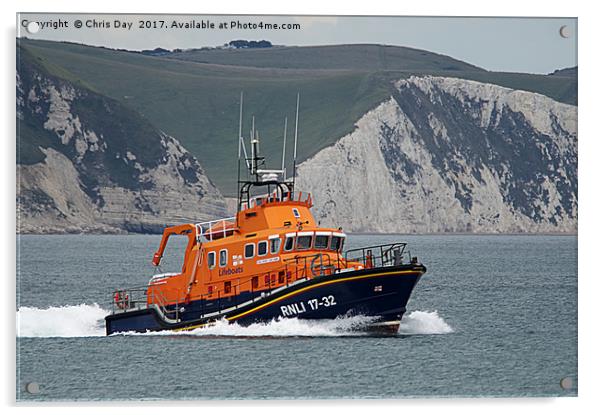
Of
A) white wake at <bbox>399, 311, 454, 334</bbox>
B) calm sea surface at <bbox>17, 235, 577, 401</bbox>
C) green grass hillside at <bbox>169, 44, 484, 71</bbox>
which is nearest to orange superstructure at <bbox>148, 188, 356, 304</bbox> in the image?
calm sea surface at <bbox>17, 235, 577, 401</bbox>

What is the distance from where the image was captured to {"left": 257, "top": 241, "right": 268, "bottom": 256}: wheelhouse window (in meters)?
38.2

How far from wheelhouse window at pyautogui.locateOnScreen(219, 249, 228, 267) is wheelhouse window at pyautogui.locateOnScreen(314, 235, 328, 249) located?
8.98 ft

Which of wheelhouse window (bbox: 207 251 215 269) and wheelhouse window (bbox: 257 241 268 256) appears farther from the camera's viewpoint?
wheelhouse window (bbox: 207 251 215 269)

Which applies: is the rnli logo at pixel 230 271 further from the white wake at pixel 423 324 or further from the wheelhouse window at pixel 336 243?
the white wake at pixel 423 324

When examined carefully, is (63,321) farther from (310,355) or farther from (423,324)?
(423,324)

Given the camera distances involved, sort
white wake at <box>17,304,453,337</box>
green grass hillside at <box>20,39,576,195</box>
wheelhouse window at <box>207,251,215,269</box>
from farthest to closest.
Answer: green grass hillside at <box>20,39,576,195</box>
wheelhouse window at <box>207,251,215,269</box>
white wake at <box>17,304,453,337</box>

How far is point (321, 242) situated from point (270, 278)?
1.97 m

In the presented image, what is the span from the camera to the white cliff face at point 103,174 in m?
121

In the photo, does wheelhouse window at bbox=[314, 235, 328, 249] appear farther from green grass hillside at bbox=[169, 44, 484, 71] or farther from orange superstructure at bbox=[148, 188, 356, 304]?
green grass hillside at bbox=[169, 44, 484, 71]

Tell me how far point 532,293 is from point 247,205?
22238 millimetres

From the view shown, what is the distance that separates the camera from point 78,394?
2920 cm

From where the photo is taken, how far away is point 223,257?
38781mm

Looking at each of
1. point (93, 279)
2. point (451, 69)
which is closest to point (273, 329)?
point (93, 279)

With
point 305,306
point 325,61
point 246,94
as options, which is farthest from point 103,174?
point 305,306
